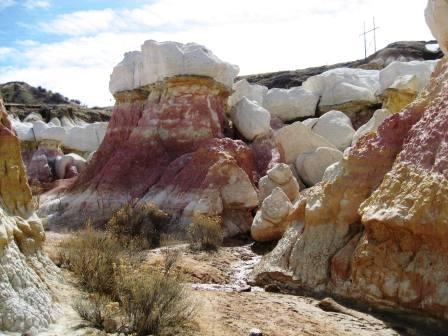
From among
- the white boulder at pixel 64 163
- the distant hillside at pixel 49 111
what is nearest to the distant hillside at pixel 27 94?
the distant hillside at pixel 49 111

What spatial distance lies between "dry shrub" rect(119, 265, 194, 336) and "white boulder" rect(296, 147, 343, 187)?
8.45 meters

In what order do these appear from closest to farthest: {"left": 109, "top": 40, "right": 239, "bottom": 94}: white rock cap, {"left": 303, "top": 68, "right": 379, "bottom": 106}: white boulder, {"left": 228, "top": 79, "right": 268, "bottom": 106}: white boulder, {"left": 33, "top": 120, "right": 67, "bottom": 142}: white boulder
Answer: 1. {"left": 109, "top": 40, "right": 239, "bottom": 94}: white rock cap
2. {"left": 228, "top": 79, "right": 268, "bottom": 106}: white boulder
3. {"left": 303, "top": 68, "right": 379, "bottom": 106}: white boulder
4. {"left": 33, "top": 120, "right": 67, "bottom": 142}: white boulder

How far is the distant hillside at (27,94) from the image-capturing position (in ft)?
188

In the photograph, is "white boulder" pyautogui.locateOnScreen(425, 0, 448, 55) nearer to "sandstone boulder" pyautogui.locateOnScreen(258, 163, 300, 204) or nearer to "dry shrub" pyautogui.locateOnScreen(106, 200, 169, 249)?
"sandstone boulder" pyautogui.locateOnScreen(258, 163, 300, 204)

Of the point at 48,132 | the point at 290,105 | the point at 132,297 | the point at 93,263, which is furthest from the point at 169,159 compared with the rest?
the point at 48,132

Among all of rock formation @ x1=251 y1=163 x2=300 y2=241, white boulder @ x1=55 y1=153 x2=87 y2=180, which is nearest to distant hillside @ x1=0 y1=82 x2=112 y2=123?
white boulder @ x1=55 y1=153 x2=87 y2=180

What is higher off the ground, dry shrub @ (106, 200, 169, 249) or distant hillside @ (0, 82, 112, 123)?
distant hillside @ (0, 82, 112, 123)

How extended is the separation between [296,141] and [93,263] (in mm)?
9147

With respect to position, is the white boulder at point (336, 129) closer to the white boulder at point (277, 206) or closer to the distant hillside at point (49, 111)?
the white boulder at point (277, 206)

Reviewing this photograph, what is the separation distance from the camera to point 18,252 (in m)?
5.03

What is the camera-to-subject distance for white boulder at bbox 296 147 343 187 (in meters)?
13.6

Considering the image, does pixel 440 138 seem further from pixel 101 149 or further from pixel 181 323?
pixel 101 149

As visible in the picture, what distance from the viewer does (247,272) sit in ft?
31.3

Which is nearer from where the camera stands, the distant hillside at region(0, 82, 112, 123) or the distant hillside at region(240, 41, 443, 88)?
the distant hillside at region(240, 41, 443, 88)
